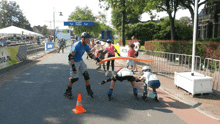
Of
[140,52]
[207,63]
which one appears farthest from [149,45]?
[207,63]

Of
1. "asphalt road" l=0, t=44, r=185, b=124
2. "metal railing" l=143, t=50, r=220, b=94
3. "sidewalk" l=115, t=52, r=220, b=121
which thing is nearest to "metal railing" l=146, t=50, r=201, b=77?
"metal railing" l=143, t=50, r=220, b=94

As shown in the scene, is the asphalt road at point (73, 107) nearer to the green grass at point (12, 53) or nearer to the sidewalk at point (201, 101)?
the sidewalk at point (201, 101)

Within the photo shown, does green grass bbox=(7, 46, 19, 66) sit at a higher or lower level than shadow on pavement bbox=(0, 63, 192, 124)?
higher

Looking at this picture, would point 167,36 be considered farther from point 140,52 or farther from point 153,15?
point 140,52

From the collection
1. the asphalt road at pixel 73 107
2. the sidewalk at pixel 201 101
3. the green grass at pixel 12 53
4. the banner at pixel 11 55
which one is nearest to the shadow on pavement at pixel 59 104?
the asphalt road at pixel 73 107

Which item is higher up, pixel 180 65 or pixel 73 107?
pixel 180 65

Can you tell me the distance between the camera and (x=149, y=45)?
2033cm

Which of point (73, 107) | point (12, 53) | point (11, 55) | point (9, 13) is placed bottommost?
point (73, 107)

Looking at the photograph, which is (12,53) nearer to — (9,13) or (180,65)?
(180,65)

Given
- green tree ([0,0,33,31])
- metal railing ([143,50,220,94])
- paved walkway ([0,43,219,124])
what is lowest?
paved walkway ([0,43,219,124])

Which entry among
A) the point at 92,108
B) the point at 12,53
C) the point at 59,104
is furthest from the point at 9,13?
the point at 92,108

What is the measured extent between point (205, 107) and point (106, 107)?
8.74 ft

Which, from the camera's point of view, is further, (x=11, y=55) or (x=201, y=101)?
(x=11, y=55)

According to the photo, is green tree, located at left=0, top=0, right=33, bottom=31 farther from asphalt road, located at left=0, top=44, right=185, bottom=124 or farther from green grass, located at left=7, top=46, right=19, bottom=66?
asphalt road, located at left=0, top=44, right=185, bottom=124
